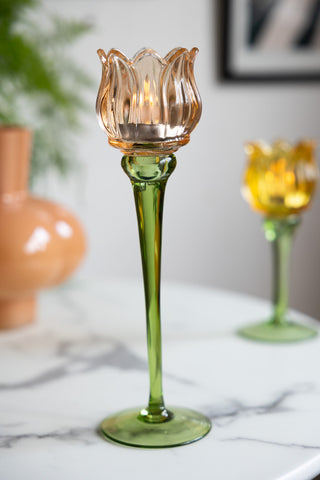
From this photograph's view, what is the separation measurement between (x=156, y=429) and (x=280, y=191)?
457 millimetres

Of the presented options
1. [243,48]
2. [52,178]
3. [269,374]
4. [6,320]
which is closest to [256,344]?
[269,374]

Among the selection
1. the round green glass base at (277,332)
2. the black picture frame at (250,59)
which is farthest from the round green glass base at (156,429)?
the black picture frame at (250,59)

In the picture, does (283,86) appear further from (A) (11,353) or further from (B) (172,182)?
(A) (11,353)

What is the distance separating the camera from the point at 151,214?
59 centimetres

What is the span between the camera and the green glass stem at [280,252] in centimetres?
100

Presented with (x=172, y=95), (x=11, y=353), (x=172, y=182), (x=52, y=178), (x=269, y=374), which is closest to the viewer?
(x=172, y=95)

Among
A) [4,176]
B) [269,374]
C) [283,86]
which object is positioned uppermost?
[283,86]

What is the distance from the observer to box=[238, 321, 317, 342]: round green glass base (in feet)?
3.12

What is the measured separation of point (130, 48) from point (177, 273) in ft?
2.35

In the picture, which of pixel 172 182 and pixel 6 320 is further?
pixel 172 182

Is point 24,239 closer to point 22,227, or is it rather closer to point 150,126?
point 22,227

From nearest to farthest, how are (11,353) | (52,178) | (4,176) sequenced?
(11,353), (4,176), (52,178)

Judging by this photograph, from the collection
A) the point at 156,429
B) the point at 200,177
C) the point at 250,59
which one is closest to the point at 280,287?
the point at 156,429

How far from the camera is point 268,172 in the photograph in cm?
98
